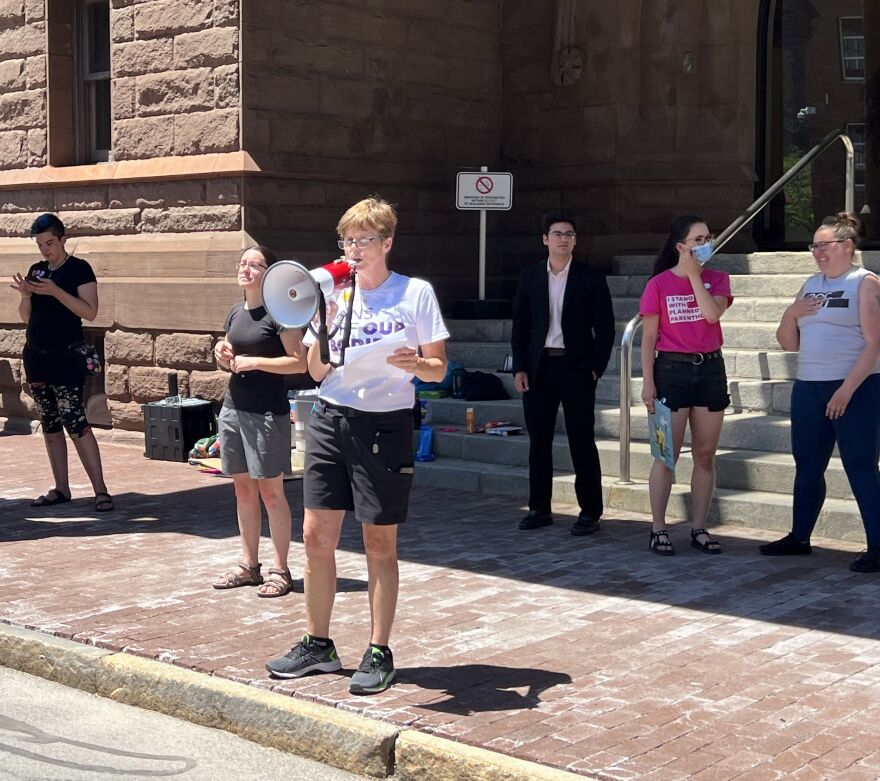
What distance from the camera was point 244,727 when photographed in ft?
19.1

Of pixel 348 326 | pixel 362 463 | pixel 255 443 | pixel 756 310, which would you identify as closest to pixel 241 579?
pixel 255 443

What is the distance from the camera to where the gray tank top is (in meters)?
8.27

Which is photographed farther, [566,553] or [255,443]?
[566,553]

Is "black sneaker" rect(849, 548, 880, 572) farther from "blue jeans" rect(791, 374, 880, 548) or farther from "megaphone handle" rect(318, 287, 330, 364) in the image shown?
"megaphone handle" rect(318, 287, 330, 364)

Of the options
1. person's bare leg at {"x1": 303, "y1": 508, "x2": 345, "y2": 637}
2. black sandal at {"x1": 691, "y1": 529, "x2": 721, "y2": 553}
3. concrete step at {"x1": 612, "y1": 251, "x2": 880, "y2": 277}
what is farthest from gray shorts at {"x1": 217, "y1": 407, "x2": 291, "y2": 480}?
concrete step at {"x1": 612, "y1": 251, "x2": 880, "y2": 277}

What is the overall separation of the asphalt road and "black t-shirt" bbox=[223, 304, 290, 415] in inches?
75.8

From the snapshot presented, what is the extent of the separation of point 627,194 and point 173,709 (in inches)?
385

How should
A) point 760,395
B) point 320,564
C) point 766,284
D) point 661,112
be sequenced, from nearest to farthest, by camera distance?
point 320,564 < point 760,395 < point 766,284 < point 661,112

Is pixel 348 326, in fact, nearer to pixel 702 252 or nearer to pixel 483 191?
pixel 702 252

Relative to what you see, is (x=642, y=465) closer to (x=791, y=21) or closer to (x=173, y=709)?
(x=173, y=709)

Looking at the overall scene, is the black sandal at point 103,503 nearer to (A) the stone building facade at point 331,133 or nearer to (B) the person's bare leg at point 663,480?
(A) the stone building facade at point 331,133

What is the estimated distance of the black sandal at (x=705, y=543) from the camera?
865 cm

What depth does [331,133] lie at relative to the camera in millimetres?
13836

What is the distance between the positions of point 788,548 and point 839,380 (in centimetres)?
105
